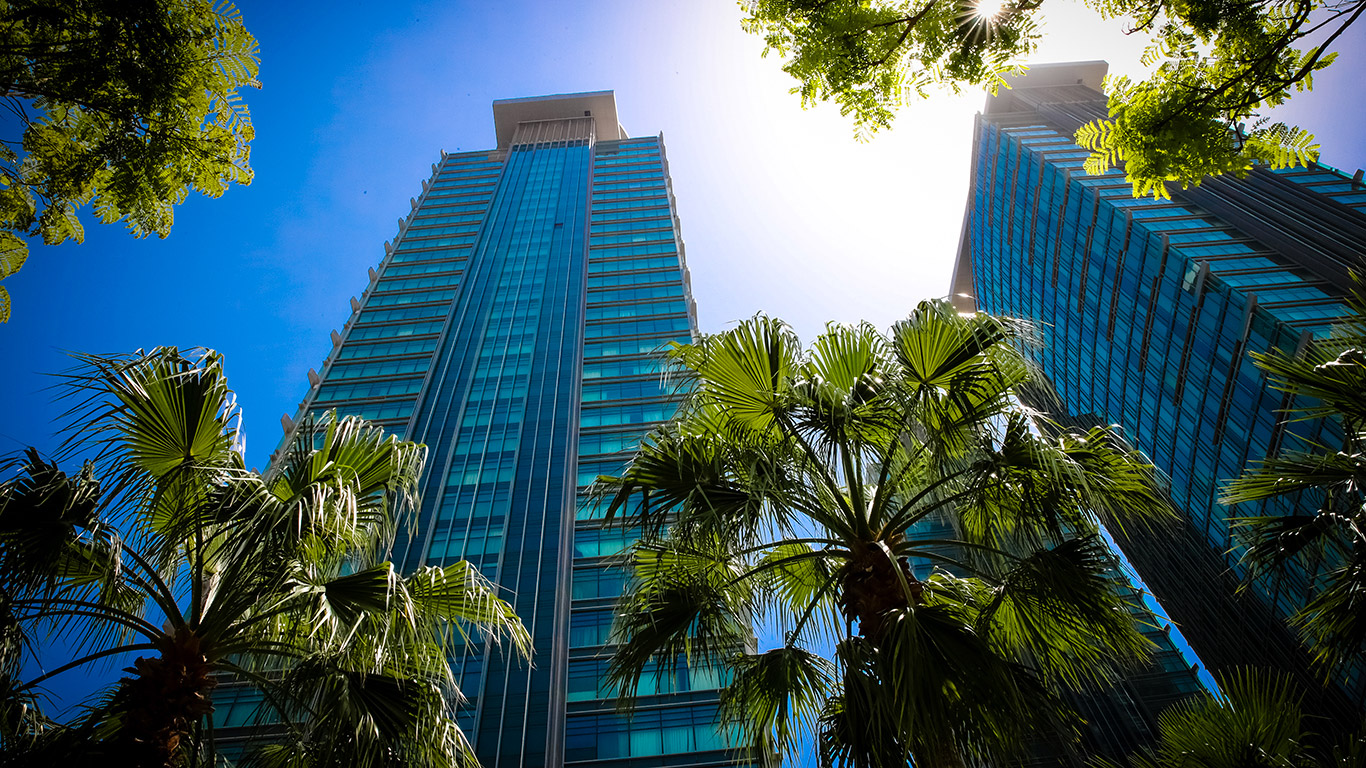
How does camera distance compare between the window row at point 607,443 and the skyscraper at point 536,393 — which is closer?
the skyscraper at point 536,393

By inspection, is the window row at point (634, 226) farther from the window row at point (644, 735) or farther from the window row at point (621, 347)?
the window row at point (644, 735)

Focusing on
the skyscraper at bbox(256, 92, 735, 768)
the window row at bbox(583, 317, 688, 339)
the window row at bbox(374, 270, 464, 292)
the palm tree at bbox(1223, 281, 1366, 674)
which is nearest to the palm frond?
the palm tree at bbox(1223, 281, 1366, 674)

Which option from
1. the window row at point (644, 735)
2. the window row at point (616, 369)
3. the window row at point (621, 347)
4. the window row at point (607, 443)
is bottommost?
the window row at point (644, 735)

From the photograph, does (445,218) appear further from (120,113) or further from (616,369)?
(120,113)

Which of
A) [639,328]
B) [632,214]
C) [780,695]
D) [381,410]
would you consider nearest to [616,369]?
[639,328]

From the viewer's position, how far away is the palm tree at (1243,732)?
262 inches

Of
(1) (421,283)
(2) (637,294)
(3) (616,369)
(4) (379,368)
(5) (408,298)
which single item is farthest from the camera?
(1) (421,283)

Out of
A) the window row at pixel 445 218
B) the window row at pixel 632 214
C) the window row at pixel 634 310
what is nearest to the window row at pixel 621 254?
the window row at pixel 632 214

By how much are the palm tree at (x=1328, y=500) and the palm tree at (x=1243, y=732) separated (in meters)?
1.62

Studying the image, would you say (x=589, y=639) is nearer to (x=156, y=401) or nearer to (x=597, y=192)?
(x=156, y=401)

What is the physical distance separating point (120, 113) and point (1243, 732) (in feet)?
Answer: 40.8

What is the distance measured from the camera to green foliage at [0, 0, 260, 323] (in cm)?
561

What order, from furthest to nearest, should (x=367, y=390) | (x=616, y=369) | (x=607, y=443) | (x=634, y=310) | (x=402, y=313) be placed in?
(x=402, y=313)
(x=634, y=310)
(x=616, y=369)
(x=367, y=390)
(x=607, y=443)

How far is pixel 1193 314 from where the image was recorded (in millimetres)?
40688
